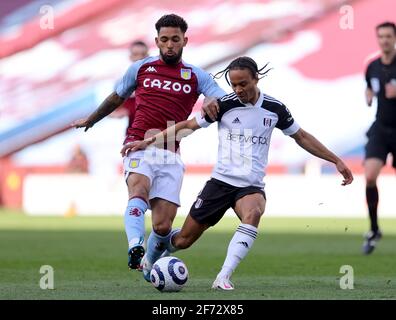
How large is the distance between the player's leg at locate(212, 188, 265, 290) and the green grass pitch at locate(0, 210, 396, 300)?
143 mm

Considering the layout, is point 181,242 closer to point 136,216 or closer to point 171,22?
point 136,216

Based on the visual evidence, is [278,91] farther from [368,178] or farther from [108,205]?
[368,178]

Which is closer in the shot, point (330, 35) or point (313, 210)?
point (313, 210)

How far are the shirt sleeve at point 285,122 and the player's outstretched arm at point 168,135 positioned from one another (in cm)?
68

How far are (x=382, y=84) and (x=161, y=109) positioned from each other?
17.5 ft

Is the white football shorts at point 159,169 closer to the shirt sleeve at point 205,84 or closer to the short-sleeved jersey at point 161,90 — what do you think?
the short-sleeved jersey at point 161,90

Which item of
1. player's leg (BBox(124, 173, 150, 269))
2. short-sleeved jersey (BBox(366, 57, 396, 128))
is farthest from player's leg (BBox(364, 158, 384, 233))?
player's leg (BBox(124, 173, 150, 269))

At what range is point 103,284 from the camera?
861 centimetres

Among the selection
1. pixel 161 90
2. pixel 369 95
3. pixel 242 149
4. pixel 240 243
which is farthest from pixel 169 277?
pixel 369 95

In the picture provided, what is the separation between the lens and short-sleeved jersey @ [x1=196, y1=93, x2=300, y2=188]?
8.25 meters

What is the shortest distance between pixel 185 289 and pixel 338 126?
21.6 meters

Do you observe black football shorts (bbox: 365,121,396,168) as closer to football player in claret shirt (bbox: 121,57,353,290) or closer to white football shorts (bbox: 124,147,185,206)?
white football shorts (bbox: 124,147,185,206)

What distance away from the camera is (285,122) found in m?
8.39
